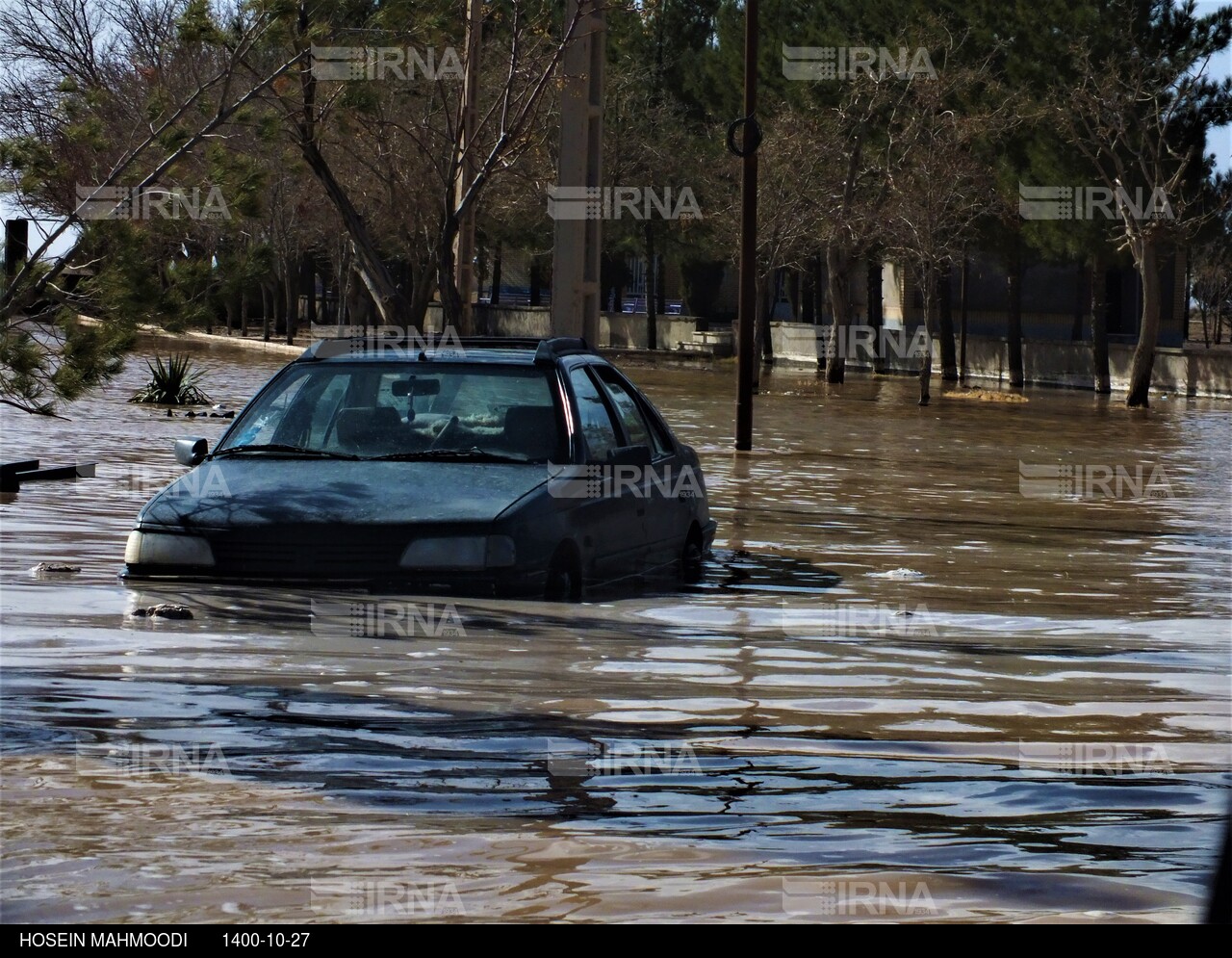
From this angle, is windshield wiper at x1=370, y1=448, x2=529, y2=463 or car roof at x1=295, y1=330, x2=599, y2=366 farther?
car roof at x1=295, y1=330, x2=599, y2=366

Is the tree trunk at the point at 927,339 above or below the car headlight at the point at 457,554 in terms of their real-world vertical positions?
above

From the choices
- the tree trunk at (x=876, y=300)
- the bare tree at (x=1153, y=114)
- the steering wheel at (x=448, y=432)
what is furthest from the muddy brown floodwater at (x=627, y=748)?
the tree trunk at (x=876, y=300)

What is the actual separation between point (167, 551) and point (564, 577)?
1.80 metres

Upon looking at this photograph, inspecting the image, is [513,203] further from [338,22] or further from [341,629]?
[341,629]

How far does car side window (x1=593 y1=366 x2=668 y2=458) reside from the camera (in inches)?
408

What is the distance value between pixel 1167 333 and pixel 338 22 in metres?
48.3

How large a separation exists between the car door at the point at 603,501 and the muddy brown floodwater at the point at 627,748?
0.26m

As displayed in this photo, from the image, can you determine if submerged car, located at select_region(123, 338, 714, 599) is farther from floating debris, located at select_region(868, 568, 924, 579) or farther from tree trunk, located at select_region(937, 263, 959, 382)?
tree trunk, located at select_region(937, 263, 959, 382)

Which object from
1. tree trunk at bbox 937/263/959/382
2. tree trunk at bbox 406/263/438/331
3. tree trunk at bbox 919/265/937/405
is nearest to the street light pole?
tree trunk at bbox 406/263/438/331

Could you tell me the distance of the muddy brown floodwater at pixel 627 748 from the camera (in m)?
4.30

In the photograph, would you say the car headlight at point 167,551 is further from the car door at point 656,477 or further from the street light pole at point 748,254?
the street light pole at point 748,254

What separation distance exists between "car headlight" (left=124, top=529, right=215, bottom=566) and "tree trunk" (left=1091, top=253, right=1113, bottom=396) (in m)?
36.1

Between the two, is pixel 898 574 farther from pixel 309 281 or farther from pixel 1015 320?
pixel 309 281

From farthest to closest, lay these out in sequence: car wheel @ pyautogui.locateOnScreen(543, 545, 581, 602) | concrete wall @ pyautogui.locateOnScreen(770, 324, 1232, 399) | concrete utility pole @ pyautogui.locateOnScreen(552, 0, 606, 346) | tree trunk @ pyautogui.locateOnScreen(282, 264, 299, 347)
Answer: tree trunk @ pyautogui.locateOnScreen(282, 264, 299, 347)
concrete wall @ pyautogui.locateOnScreen(770, 324, 1232, 399)
concrete utility pole @ pyautogui.locateOnScreen(552, 0, 606, 346)
car wheel @ pyautogui.locateOnScreen(543, 545, 581, 602)
